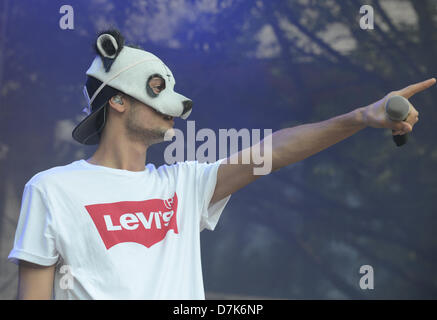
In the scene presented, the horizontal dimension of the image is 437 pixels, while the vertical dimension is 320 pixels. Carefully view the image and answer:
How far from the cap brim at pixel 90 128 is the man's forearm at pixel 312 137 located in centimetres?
63

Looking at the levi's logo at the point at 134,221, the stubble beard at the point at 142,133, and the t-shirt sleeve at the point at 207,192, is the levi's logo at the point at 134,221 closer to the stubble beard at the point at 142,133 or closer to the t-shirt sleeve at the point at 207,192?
the t-shirt sleeve at the point at 207,192

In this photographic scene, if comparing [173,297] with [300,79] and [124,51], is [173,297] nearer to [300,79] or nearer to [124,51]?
[124,51]

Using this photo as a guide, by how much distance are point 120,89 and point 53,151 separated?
222 cm

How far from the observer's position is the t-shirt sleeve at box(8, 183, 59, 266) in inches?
57.5

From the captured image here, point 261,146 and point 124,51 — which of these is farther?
point 124,51

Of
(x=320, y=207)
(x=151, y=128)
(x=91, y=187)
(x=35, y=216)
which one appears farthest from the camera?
(x=320, y=207)

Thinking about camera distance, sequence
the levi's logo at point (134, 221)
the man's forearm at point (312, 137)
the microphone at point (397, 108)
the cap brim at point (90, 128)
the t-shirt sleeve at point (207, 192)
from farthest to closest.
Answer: the cap brim at point (90, 128) < the t-shirt sleeve at point (207, 192) < the levi's logo at point (134, 221) < the man's forearm at point (312, 137) < the microphone at point (397, 108)

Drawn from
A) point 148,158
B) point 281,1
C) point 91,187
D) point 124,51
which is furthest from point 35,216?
point 281,1

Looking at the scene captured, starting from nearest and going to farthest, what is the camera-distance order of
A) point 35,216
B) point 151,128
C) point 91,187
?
point 35,216 → point 91,187 → point 151,128

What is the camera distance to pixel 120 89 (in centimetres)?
178

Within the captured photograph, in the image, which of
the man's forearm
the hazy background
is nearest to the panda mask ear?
the man's forearm

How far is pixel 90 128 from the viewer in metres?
1.85

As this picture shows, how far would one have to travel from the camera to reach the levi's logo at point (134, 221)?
5.08ft

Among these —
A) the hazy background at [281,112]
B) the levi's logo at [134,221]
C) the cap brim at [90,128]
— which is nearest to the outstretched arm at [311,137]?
the levi's logo at [134,221]
